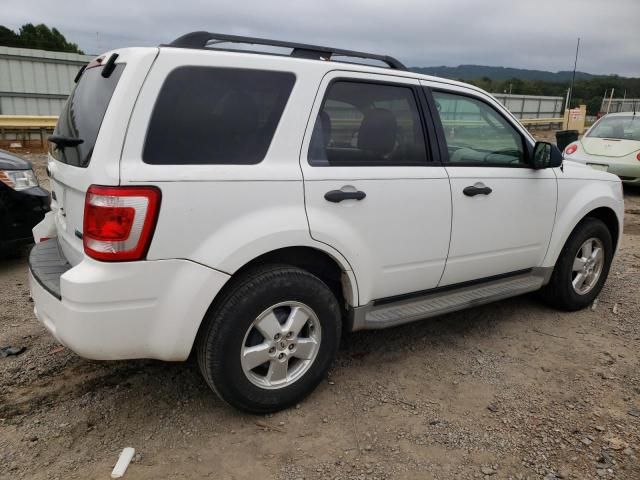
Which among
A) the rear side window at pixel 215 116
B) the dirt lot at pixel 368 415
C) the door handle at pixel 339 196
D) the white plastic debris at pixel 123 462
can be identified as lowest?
the dirt lot at pixel 368 415

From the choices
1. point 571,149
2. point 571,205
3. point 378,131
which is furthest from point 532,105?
point 378,131

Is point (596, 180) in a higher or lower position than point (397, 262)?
higher

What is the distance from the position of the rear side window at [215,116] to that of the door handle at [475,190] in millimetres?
1355

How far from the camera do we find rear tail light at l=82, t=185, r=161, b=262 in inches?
88.4

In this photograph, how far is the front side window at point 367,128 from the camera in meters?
2.83

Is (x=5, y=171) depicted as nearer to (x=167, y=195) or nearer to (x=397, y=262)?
(x=167, y=195)

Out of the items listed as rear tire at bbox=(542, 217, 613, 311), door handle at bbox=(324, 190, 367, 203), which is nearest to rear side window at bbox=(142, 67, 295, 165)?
door handle at bbox=(324, 190, 367, 203)

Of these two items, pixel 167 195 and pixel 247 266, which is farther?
pixel 247 266

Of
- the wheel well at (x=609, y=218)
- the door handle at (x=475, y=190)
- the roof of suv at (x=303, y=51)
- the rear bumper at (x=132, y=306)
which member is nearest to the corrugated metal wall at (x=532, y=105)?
the wheel well at (x=609, y=218)

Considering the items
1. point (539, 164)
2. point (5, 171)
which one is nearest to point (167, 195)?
point (539, 164)

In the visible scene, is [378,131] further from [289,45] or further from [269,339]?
[269,339]

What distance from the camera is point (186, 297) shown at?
2.40 m

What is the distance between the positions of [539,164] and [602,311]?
1.63 meters

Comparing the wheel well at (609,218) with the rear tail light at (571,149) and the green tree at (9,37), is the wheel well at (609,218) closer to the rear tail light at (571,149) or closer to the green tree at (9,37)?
the rear tail light at (571,149)
